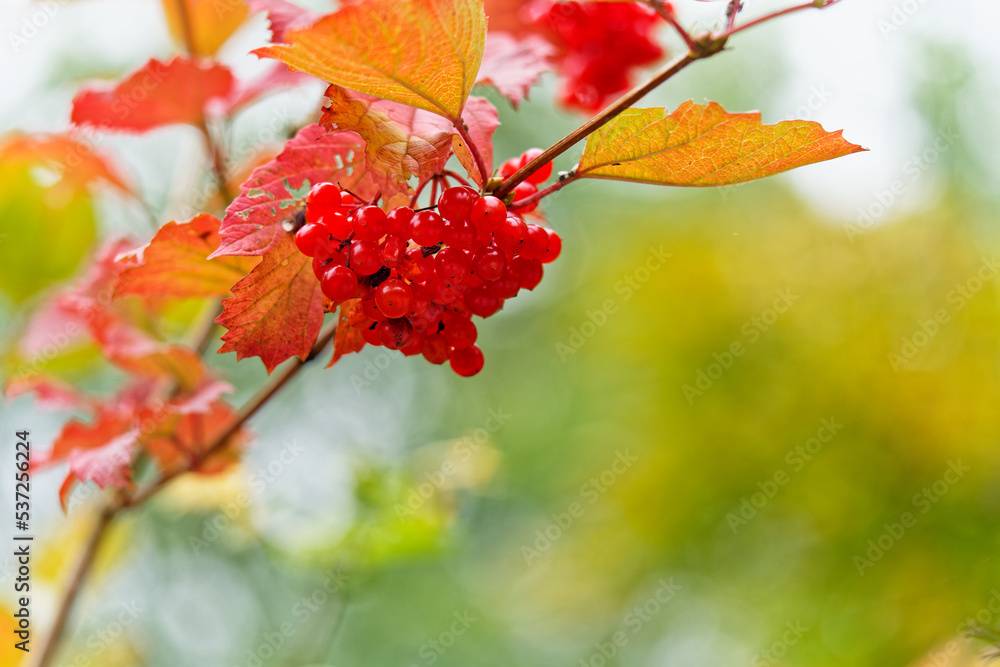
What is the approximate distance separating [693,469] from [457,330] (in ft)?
5.43

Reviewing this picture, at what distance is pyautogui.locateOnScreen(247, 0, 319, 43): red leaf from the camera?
0.51m

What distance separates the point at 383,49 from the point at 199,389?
0.44 metres

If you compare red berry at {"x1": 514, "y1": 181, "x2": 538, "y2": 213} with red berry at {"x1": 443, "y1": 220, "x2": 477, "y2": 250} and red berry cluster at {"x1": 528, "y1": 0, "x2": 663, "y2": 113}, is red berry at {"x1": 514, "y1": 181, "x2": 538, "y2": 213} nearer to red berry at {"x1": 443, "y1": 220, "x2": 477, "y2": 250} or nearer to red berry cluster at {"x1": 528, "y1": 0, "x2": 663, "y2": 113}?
red berry at {"x1": 443, "y1": 220, "x2": 477, "y2": 250}

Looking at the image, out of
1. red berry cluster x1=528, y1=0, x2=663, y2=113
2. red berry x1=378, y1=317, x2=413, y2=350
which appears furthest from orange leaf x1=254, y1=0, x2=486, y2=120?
red berry cluster x1=528, y1=0, x2=663, y2=113

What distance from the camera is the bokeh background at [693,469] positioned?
42.8 inches

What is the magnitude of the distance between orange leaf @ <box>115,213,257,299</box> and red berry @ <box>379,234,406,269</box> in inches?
6.9

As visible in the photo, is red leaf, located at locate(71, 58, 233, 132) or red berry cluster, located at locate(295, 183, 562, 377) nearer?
red berry cluster, located at locate(295, 183, 562, 377)

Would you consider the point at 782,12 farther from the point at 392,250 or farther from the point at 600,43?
the point at 600,43

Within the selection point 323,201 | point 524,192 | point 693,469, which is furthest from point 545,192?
point 693,469

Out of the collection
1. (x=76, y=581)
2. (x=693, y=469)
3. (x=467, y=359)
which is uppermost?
(x=467, y=359)

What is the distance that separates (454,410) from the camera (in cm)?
380

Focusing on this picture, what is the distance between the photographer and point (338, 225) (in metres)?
0.39

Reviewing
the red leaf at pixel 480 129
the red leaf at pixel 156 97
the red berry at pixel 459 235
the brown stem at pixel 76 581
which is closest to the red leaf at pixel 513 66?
the red leaf at pixel 480 129

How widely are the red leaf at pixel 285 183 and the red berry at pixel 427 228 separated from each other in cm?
7
